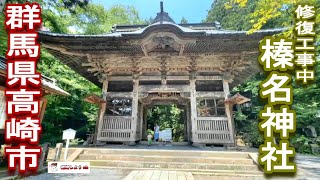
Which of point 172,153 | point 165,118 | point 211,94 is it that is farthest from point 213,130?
point 165,118

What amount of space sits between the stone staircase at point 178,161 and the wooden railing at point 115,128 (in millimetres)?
2016

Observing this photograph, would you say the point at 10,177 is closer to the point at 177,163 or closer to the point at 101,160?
the point at 101,160

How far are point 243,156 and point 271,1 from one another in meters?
4.53

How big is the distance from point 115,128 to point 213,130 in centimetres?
407

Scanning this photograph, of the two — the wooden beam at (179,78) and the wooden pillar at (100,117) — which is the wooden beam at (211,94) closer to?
the wooden beam at (179,78)

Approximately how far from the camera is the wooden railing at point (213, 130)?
358 inches

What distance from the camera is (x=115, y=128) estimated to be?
9570mm

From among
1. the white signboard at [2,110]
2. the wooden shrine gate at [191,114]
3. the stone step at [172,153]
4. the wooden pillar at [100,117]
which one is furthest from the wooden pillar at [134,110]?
the white signboard at [2,110]

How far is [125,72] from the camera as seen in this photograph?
1034 cm

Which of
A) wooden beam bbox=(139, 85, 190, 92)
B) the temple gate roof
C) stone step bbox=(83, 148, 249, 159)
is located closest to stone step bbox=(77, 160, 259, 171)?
stone step bbox=(83, 148, 249, 159)

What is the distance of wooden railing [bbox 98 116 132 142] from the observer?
9.44m

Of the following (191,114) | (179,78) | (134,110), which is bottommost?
(191,114)

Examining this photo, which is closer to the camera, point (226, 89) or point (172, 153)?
point (172, 153)

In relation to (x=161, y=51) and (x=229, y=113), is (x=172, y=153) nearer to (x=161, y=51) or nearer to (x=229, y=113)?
(x=229, y=113)
